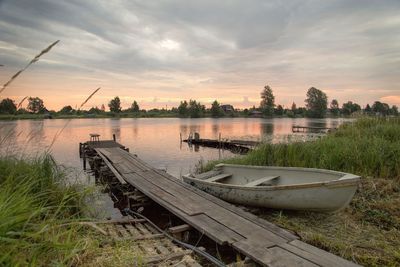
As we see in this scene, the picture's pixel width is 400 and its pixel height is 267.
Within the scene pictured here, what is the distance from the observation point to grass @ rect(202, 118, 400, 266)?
14.6 ft

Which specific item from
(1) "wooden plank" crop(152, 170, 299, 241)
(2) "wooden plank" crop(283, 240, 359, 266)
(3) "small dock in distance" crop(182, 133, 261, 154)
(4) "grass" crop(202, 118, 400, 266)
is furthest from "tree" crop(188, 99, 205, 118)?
(2) "wooden plank" crop(283, 240, 359, 266)

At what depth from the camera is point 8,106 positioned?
3498 millimetres

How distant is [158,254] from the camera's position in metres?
3.76

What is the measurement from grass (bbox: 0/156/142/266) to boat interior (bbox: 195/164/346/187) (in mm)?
3834

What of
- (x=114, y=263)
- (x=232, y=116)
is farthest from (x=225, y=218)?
(x=232, y=116)

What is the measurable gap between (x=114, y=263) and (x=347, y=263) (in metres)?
2.78

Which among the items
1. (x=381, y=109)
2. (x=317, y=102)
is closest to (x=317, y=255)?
(x=381, y=109)

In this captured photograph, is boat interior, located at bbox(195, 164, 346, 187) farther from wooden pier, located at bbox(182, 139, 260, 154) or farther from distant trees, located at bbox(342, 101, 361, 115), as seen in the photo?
wooden pier, located at bbox(182, 139, 260, 154)

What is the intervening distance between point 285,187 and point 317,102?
110804 mm

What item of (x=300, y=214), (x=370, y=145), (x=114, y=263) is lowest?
(x=300, y=214)

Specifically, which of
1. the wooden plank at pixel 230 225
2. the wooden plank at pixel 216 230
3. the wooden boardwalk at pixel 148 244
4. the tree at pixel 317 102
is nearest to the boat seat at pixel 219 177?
the wooden plank at pixel 230 225

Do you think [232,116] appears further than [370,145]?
Yes

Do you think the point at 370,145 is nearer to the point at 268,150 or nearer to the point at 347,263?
the point at 268,150

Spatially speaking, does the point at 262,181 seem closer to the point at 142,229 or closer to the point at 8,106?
the point at 142,229
